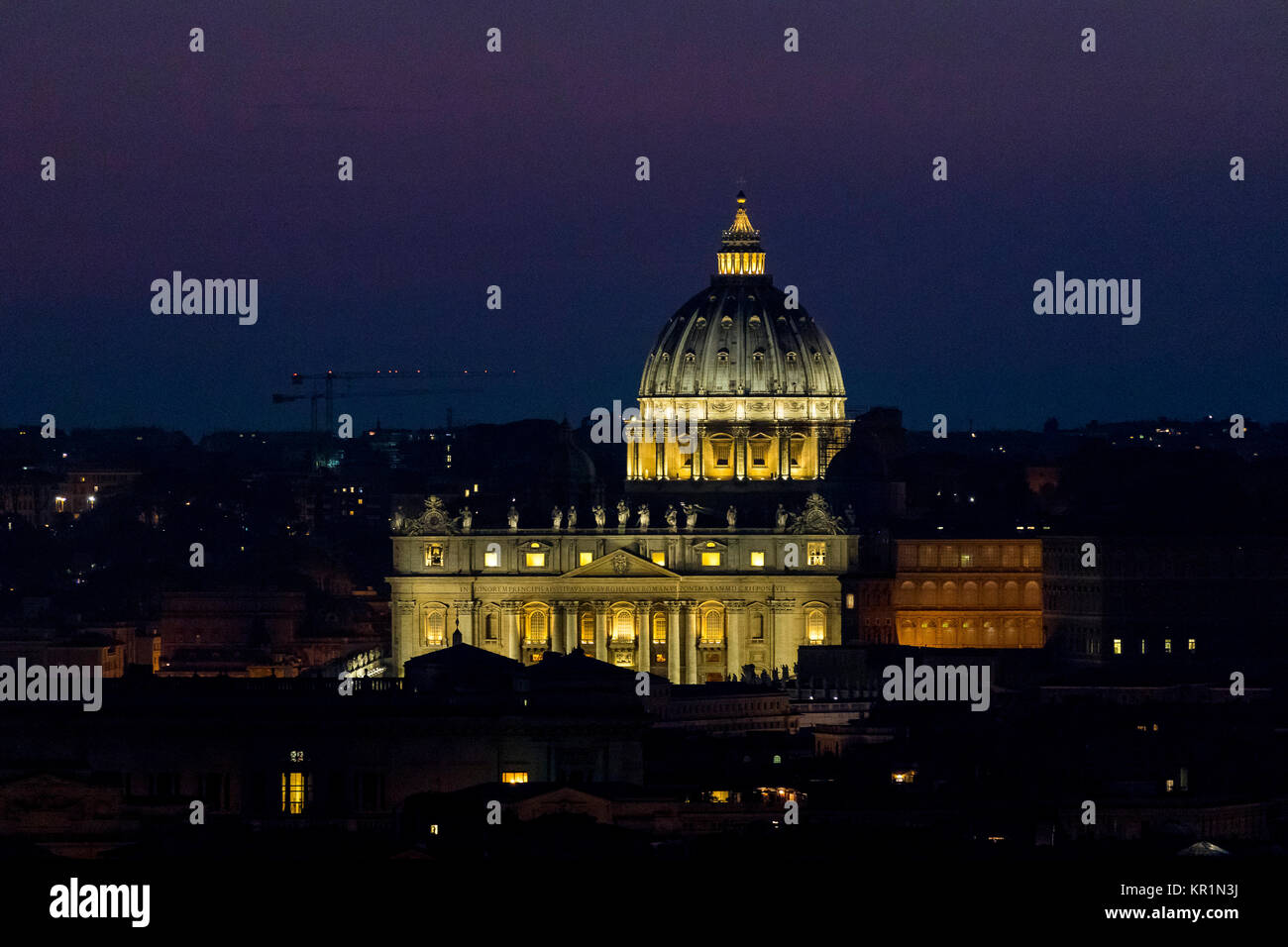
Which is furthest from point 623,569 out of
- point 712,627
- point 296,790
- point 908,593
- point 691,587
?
point 296,790

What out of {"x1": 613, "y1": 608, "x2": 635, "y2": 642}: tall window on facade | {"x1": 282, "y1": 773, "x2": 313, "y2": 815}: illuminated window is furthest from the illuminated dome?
{"x1": 282, "y1": 773, "x2": 313, "y2": 815}: illuminated window

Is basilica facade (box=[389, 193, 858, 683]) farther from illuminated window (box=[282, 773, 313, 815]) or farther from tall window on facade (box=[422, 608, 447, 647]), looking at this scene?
illuminated window (box=[282, 773, 313, 815])

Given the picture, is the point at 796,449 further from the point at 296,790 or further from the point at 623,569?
the point at 296,790

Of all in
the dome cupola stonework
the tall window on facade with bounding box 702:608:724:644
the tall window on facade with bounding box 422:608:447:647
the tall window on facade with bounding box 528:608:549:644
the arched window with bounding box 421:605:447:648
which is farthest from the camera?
the dome cupola stonework

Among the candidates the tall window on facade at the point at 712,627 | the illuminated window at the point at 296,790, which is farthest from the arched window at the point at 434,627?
the illuminated window at the point at 296,790

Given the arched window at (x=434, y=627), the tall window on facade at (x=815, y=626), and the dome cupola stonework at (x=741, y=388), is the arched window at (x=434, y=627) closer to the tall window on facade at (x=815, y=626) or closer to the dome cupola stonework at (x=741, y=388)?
the tall window on facade at (x=815, y=626)

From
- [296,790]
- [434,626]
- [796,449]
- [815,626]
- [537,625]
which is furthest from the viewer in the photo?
[796,449]
